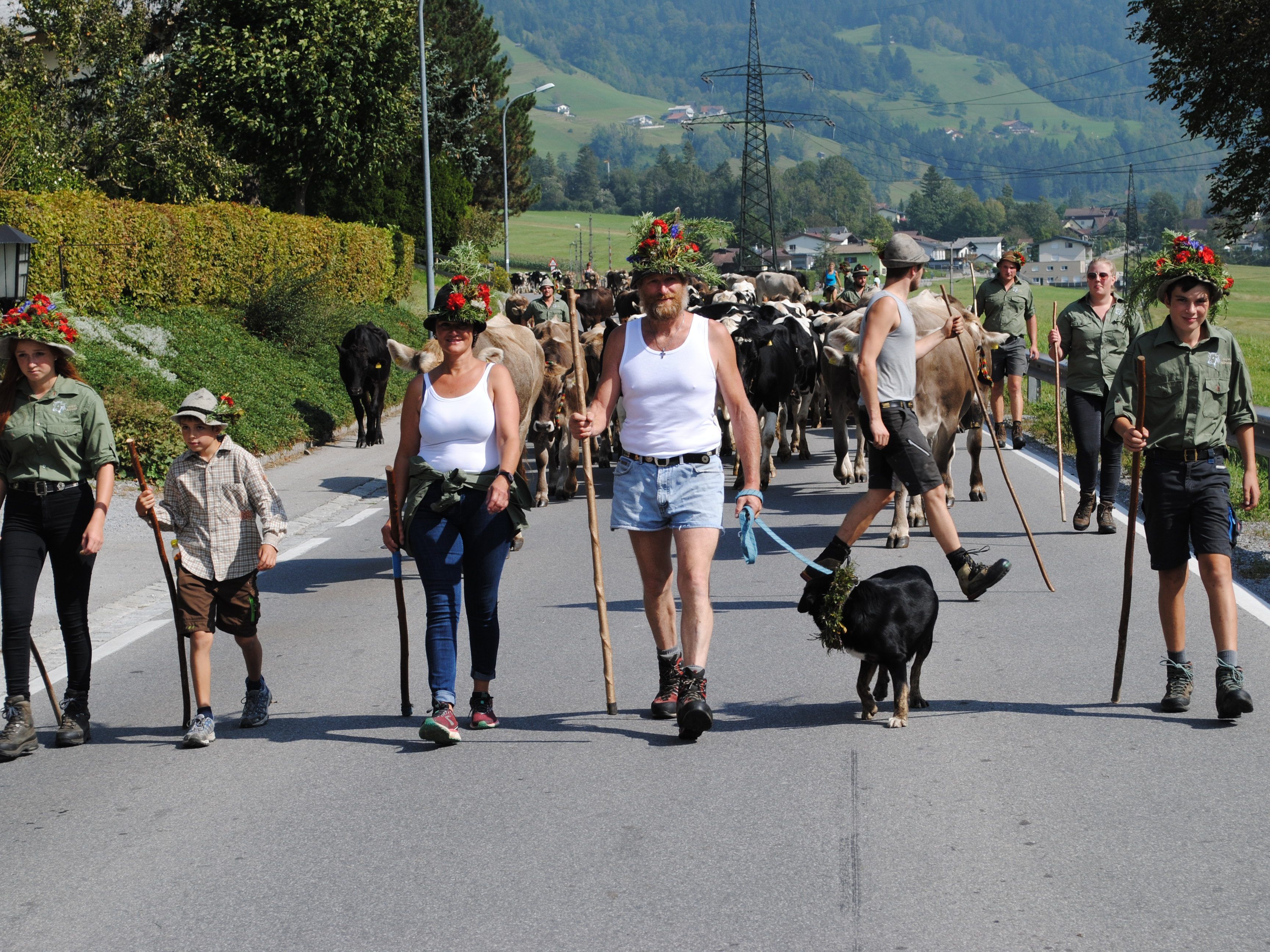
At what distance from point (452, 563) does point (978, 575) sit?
10.2 ft

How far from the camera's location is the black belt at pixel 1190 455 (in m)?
6.99

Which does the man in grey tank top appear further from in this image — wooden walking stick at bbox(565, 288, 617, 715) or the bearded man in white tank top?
the bearded man in white tank top

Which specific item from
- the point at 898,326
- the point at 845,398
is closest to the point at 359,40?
the point at 845,398

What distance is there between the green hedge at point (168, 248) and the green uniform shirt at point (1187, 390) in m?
14.6

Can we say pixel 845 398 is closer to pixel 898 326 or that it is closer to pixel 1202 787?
pixel 898 326

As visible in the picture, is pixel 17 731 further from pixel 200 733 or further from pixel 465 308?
pixel 465 308

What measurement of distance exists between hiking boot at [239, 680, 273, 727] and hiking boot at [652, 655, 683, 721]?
1859 mm

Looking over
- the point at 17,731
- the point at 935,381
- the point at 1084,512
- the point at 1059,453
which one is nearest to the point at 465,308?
the point at 17,731

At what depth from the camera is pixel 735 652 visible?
844cm

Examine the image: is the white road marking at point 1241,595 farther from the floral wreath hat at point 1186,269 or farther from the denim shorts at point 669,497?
the denim shorts at point 669,497

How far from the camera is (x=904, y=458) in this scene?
868cm

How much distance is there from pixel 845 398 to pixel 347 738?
7.97 m

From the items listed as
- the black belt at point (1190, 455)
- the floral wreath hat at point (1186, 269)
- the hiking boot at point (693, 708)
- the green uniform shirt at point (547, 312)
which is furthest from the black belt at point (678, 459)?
the green uniform shirt at point (547, 312)

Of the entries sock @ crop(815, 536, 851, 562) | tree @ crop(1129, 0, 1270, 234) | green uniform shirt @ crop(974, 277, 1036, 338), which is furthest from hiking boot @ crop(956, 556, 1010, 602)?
tree @ crop(1129, 0, 1270, 234)
